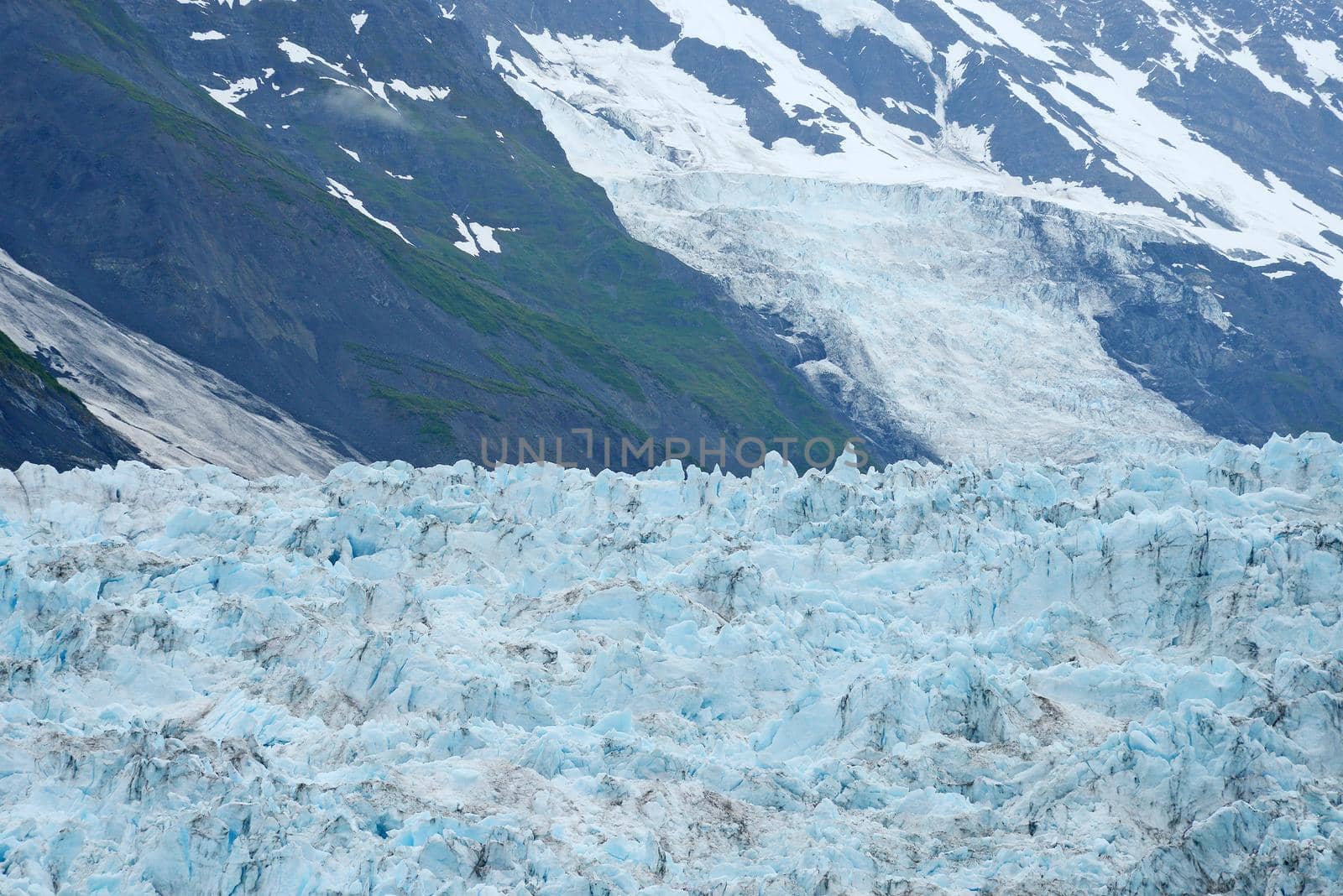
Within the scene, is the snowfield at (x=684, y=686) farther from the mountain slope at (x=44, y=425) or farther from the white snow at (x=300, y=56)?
the white snow at (x=300, y=56)

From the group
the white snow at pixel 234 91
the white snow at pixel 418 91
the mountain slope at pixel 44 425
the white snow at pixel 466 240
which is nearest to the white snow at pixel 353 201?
the white snow at pixel 466 240

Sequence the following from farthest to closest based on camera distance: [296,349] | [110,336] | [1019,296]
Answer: [1019,296] → [296,349] → [110,336]

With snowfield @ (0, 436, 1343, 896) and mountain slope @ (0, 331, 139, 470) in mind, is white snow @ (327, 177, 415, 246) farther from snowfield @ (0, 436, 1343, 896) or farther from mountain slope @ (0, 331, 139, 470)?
snowfield @ (0, 436, 1343, 896)

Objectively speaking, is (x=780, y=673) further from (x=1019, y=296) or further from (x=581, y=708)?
(x=1019, y=296)

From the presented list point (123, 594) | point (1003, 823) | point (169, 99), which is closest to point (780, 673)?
point (1003, 823)

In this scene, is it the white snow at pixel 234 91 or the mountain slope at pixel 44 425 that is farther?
the white snow at pixel 234 91

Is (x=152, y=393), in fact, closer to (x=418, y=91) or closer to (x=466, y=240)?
→ (x=466, y=240)

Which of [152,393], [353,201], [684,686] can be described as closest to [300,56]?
[353,201]
